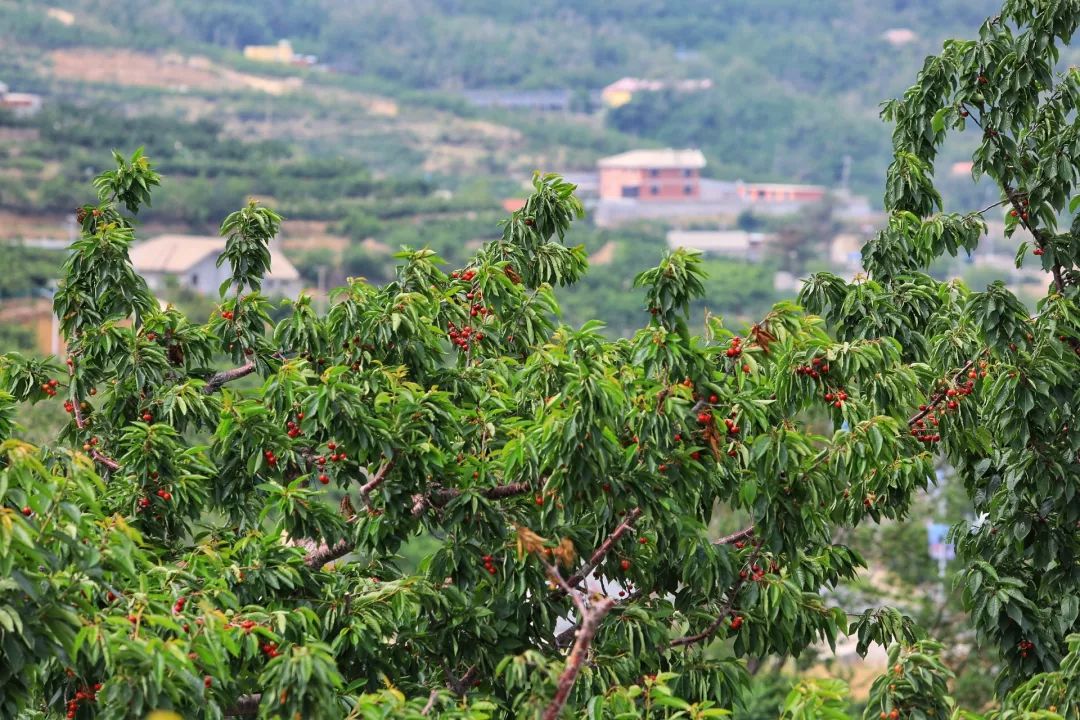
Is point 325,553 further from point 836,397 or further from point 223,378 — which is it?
point 836,397

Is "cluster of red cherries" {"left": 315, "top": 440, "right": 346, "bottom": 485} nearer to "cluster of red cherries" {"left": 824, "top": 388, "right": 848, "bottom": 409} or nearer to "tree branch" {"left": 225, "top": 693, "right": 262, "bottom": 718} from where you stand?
"tree branch" {"left": 225, "top": 693, "right": 262, "bottom": 718}

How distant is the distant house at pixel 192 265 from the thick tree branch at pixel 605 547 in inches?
1847

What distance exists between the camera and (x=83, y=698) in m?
4.98

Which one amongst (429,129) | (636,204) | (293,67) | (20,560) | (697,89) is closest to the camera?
(20,560)

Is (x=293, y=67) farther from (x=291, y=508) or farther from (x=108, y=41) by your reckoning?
(x=291, y=508)

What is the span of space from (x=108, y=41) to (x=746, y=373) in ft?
325

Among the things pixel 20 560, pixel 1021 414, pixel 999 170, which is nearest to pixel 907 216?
pixel 999 170

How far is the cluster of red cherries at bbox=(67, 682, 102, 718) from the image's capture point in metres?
4.96

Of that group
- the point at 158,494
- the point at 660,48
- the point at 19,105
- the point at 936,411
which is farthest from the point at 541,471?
the point at 660,48

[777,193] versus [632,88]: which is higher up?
[632,88]

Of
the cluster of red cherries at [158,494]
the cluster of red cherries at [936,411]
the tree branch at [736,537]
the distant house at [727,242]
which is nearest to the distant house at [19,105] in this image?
the distant house at [727,242]

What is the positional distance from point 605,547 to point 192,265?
164 ft

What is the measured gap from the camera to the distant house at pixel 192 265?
52531 millimetres

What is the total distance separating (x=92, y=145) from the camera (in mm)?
64875
